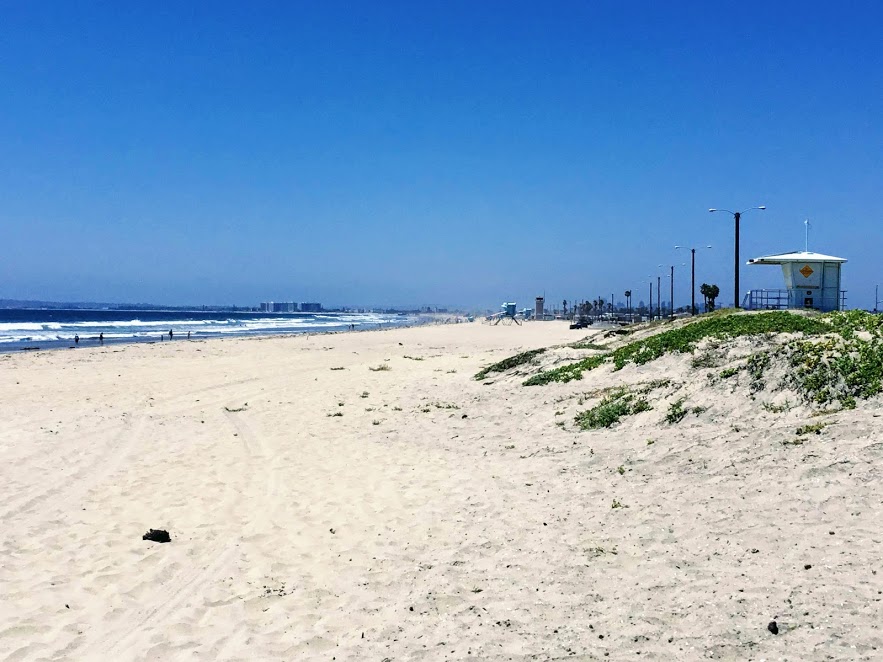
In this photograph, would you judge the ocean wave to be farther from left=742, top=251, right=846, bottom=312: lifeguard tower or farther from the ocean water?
left=742, top=251, right=846, bottom=312: lifeguard tower

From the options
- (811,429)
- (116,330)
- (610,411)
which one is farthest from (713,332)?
(116,330)

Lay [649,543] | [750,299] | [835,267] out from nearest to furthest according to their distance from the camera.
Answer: [649,543]
[835,267]
[750,299]

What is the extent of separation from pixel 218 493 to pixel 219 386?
1358cm

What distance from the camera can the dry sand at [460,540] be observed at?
5273mm

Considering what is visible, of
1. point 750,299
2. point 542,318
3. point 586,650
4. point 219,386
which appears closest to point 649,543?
point 586,650

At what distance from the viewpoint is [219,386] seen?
22.6m

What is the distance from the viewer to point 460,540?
7.61m

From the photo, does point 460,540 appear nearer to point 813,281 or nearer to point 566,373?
point 566,373

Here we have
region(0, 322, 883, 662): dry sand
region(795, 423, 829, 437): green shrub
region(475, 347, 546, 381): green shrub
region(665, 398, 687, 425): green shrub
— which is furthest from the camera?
region(475, 347, 546, 381): green shrub

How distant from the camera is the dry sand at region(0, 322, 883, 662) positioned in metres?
5.27

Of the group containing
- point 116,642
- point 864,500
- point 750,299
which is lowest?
point 116,642

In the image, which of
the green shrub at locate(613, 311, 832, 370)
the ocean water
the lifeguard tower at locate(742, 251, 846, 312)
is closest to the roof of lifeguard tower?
the lifeguard tower at locate(742, 251, 846, 312)

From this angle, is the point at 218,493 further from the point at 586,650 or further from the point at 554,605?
the point at 586,650

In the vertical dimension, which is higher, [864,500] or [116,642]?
[864,500]
